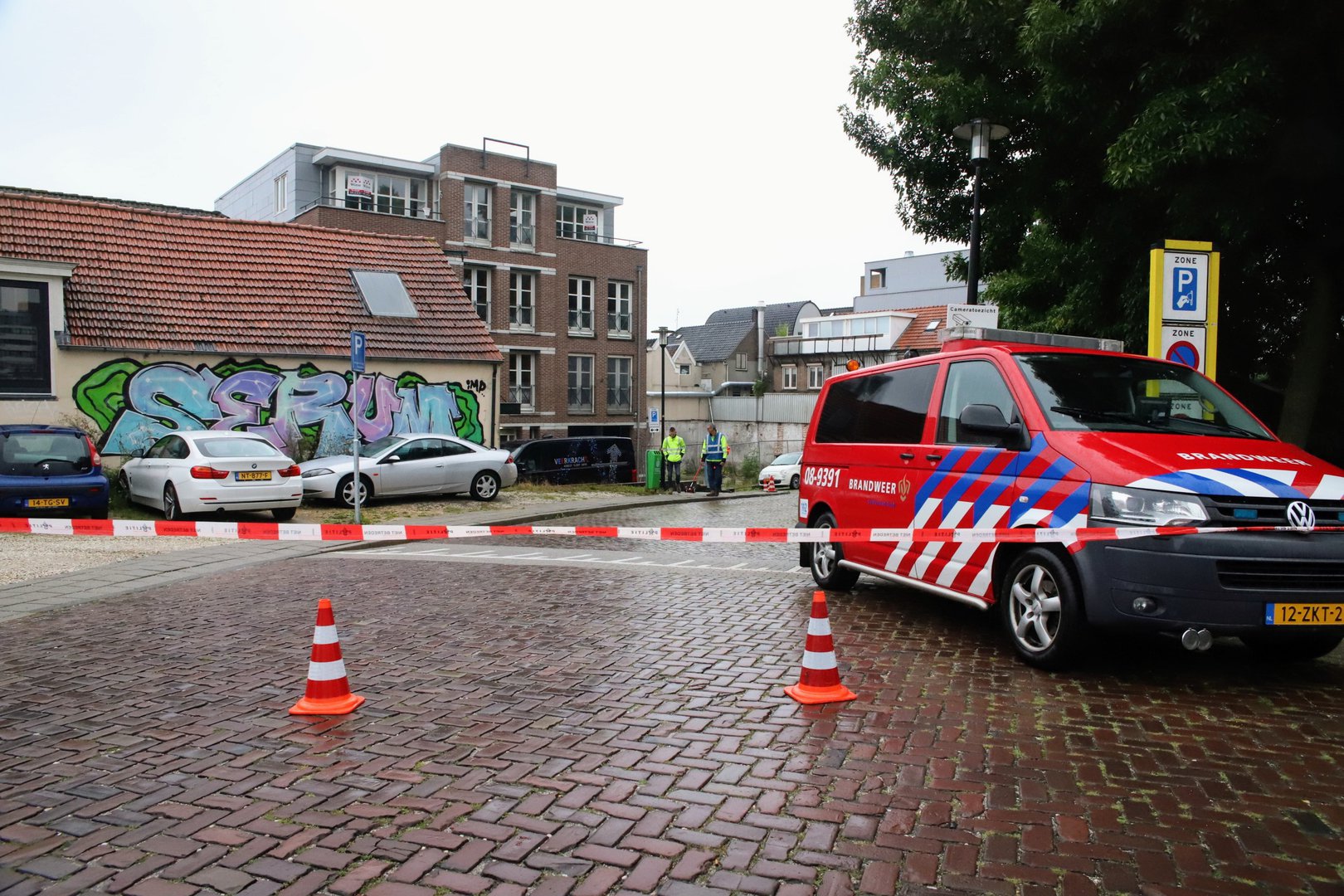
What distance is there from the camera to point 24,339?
58.2ft

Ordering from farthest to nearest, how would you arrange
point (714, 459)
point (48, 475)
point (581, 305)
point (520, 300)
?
1. point (581, 305)
2. point (520, 300)
3. point (714, 459)
4. point (48, 475)

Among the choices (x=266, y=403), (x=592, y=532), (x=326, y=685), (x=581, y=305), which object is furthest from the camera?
(x=581, y=305)

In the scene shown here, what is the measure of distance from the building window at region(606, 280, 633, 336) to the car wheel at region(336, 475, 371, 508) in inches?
1218

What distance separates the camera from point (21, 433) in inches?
539

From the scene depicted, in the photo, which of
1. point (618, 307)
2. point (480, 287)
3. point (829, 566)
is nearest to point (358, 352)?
point (829, 566)

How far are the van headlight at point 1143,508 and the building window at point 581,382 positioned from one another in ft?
138

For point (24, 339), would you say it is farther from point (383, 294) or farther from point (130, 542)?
point (383, 294)

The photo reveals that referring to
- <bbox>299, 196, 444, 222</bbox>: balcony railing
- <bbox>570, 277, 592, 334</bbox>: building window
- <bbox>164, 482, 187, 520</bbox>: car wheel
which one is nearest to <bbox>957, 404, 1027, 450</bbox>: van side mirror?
<bbox>164, 482, 187, 520</bbox>: car wheel

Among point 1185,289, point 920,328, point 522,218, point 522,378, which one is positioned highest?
point 522,218

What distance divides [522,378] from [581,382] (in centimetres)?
302

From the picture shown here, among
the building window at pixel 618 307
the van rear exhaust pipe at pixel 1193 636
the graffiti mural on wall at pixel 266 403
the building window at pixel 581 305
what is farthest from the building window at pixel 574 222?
the van rear exhaust pipe at pixel 1193 636

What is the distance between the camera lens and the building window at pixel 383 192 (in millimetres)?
42406

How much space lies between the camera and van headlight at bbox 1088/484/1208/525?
212 inches

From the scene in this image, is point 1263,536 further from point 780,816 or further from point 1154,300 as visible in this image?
point 1154,300
